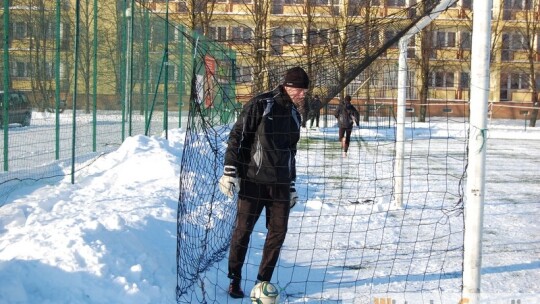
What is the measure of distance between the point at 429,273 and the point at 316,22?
34.6 meters

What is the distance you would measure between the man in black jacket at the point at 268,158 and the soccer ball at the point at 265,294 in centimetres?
24

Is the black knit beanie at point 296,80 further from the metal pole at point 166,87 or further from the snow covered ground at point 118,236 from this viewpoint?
the metal pole at point 166,87

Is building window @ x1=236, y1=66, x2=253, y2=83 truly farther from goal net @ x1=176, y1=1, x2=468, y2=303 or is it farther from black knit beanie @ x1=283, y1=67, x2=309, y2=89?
black knit beanie @ x1=283, y1=67, x2=309, y2=89

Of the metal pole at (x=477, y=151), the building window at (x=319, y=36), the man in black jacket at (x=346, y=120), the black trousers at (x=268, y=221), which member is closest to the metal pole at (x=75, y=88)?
the building window at (x=319, y=36)

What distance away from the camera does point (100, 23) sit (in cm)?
1282

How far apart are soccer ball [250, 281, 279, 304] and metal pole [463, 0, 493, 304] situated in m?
1.37

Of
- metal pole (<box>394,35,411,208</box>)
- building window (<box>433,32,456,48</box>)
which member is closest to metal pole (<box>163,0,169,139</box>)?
metal pole (<box>394,35,411,208</box>)

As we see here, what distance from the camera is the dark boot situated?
5555 mm

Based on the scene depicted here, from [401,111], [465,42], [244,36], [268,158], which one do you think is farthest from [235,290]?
[465,42]

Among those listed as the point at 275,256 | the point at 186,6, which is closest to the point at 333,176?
the point at 275,256

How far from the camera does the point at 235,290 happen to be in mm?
5562

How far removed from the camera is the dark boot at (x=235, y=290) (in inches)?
219

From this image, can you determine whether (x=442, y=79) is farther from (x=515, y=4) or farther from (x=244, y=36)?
(x=515, y=4)

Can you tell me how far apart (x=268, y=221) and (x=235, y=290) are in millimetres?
616
